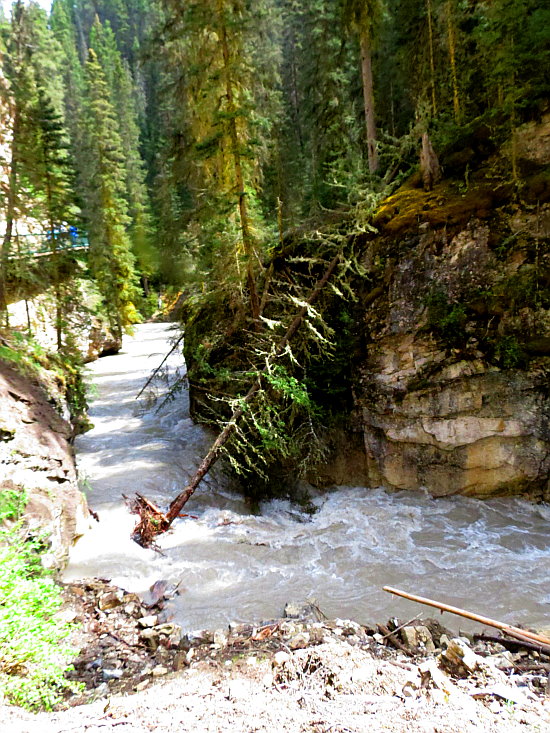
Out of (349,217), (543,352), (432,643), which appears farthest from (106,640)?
(349,217)

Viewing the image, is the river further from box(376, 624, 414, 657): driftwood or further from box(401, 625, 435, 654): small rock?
box(401, 625, 435, 654): small rock

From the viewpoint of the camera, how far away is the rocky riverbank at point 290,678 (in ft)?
10.6

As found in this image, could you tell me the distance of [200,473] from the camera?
866 cm

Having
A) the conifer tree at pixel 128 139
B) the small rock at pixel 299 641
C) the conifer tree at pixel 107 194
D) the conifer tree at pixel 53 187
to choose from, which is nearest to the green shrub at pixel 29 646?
the small rock at pixel 299 641

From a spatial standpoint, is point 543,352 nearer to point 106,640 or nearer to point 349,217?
point 349,217

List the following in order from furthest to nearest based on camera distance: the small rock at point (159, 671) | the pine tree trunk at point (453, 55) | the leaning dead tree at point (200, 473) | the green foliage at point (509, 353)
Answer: the pine tree trunk at point (453, 55), the green foliage at point (509, 353), the leaning dead tree at point (200, 473), the small rock at point (159, 671)

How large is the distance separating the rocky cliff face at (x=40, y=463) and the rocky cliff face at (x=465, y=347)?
19.1 ft

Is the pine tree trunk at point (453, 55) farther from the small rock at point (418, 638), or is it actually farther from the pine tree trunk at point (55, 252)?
the pine tree trunk at point (55, 252)

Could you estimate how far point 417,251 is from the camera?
9094 millimetres

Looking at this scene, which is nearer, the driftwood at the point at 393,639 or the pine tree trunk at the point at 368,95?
the driftwood at the point at 393,639

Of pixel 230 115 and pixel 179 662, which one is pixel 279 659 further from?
pixel 230 115

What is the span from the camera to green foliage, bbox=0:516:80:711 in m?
3.67

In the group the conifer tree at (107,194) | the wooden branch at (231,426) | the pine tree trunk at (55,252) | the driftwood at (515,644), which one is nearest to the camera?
the driftwood at (515,644)

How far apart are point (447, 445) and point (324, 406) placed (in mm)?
2628
